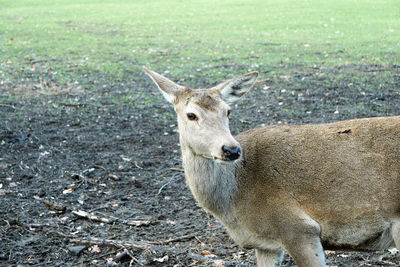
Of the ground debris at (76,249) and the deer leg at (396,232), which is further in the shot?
the ground debris at (76,249)

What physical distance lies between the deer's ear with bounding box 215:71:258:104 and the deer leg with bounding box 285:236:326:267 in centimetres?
153

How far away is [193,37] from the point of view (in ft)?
59.7

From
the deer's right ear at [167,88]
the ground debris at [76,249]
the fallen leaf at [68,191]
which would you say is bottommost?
the ground debris at [76,249]

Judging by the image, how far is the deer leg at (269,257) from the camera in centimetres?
479

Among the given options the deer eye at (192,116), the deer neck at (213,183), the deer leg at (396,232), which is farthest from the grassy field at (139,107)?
the deer eye at (192,116)

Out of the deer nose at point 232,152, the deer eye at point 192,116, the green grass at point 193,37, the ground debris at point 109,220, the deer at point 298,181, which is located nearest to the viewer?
the deer nose at point 232,152

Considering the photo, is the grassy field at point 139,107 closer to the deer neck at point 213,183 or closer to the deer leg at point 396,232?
the deer neck at point 213,183

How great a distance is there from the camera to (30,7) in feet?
93.4

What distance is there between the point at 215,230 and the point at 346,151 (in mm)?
1984

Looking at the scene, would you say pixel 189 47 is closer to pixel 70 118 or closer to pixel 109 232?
pixel 70 118

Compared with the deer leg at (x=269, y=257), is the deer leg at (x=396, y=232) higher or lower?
higher

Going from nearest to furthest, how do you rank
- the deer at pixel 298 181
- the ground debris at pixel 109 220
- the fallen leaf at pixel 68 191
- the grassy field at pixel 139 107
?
the deer at pixel 298 181 → the grassy field at pixel 139 107 → the ground debris at pixel 109 220 → the fallen leaf at pixel 68 191

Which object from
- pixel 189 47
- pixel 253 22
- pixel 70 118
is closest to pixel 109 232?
pixel 70 118

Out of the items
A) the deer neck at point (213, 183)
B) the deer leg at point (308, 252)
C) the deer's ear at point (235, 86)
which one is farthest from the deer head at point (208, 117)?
the deer leg at point (308, 252)
